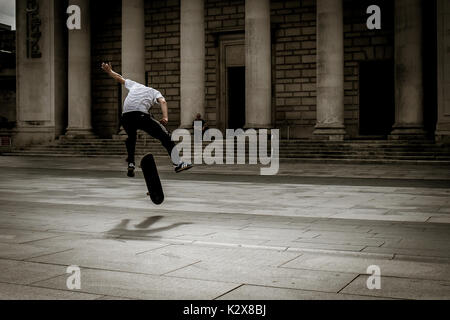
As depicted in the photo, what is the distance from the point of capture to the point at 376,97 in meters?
31.8

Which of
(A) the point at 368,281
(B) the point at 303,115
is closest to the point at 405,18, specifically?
(B) the point at 303,115

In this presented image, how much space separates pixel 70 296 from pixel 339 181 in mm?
11888

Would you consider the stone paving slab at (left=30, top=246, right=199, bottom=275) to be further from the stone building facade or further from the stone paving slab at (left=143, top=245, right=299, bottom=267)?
the stone building facade

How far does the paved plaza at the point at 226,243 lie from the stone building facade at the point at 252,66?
14.7 metres

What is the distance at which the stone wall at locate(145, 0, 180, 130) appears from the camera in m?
35.8

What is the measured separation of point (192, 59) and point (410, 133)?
1059cm

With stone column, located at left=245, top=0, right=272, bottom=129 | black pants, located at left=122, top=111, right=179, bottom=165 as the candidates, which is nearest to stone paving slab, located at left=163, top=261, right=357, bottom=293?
black pants, located at left=122, top=111, right=179, bottom=165

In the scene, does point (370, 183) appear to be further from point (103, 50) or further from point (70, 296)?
point (103, 50)

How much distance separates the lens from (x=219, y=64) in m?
34.5

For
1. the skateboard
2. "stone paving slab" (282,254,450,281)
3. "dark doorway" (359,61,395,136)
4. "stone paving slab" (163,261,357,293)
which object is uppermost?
"dark doorway" (359,61,395,136)

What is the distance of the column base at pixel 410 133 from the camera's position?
25.8 meters

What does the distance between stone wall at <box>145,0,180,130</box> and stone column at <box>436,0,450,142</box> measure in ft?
50.6

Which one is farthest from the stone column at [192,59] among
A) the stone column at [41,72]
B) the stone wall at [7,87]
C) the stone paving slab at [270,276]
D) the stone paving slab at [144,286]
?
the stone paving slab at [144,286]

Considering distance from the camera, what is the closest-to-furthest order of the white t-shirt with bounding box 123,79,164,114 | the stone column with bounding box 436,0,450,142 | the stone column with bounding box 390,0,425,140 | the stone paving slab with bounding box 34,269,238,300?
the stone paving slab with bounding box 34,269,238,300
the white t-shirt with bounding box 123,79,164,114
the stone column with bounding box 436,0,450,142
the stone column with bounding box 390,0,425,140
